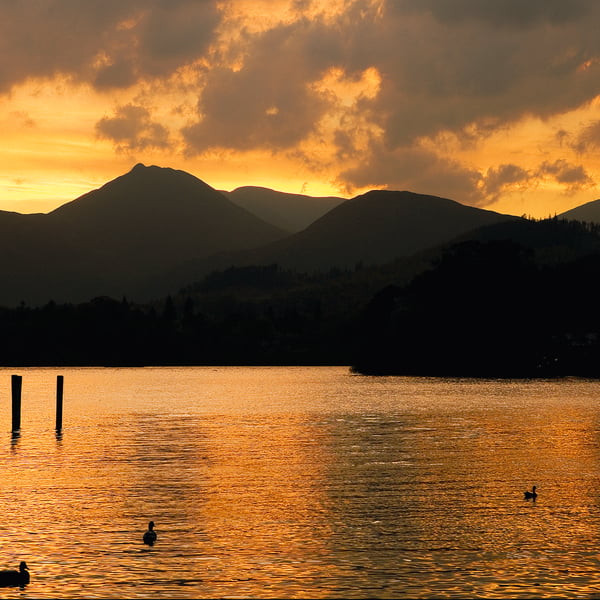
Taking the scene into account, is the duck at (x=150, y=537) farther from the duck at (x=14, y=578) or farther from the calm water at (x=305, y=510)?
the duck at (x=14, y=578)

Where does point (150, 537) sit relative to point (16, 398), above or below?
below

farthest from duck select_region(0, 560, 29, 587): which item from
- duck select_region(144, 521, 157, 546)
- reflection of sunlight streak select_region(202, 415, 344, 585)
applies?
duck select_region(144, 521, 157, 546)

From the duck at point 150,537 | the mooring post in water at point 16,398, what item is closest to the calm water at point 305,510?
the duck at point 150,537

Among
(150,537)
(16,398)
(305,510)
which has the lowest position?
(305,510)

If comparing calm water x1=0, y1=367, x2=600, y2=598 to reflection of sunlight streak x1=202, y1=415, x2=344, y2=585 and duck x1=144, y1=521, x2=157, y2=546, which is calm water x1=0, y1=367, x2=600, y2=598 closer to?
reflection of sunlight streak x1=202, y1=415, x2=344, y2=585

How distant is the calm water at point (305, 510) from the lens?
28.4 m

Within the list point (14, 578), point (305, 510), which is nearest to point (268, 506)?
point (305, 510)

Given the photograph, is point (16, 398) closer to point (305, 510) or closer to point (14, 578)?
point (305, 510)

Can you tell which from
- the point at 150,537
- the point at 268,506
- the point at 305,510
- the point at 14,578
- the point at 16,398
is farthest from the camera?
the point at 16,398

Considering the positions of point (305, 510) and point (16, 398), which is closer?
→ point (305, 510)

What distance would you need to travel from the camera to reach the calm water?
2841cm

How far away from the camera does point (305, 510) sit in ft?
132

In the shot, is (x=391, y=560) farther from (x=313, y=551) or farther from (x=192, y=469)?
(x=192, y=469)

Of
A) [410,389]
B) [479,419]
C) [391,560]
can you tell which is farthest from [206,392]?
[391,560]
